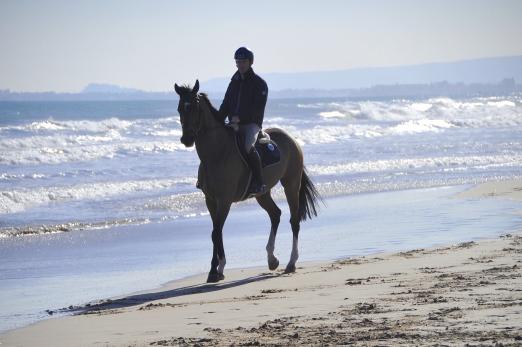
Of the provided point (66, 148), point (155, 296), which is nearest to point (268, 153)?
point (155, 296)

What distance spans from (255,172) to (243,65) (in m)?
1.20

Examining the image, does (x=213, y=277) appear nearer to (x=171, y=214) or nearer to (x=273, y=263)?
(x=273, y=263)

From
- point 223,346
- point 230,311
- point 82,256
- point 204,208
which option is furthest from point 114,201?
point 223,346

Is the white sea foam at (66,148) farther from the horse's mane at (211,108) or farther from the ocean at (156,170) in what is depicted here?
the horse's mane at (211,108)

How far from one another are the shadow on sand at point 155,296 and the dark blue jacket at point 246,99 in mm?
1789

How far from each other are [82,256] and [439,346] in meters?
7.30

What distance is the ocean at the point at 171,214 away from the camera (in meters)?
10.9

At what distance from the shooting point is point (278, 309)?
25.7 ft

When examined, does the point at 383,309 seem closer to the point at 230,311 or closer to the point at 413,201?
the point at 230,311

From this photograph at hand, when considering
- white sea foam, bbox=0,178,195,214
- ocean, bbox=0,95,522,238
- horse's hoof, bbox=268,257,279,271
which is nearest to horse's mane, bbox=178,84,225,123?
horse's hoof, bbox=268,257,279,271

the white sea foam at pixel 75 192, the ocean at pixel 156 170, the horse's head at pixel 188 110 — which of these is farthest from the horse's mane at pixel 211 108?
the white sea foam at pixel 75 192

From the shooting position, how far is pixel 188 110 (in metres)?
10.0

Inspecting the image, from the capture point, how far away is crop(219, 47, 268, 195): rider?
34.9 feet

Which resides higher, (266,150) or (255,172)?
(266,150)
